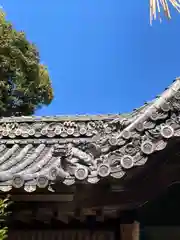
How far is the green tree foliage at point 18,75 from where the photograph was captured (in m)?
21.6

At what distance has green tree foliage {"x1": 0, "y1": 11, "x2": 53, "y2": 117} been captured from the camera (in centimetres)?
2159

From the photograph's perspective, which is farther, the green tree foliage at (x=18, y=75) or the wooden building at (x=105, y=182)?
the green tree foliage at (x=18, y=75)

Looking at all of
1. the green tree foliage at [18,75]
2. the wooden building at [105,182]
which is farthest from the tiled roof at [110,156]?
the green tree foliage at [18,75]

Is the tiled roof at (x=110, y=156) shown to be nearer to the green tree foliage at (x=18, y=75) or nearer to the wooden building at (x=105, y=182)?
the wooden building at (x=105, y=182)

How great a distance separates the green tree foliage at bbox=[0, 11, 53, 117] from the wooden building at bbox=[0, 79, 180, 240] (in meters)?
15.5

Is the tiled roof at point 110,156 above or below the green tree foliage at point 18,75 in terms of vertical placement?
below

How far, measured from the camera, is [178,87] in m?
5.00

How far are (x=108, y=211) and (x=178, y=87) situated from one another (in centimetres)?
177

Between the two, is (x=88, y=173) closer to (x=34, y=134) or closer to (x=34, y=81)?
(x=34, y=134)

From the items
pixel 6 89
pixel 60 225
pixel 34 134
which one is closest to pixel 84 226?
pixel 60 225

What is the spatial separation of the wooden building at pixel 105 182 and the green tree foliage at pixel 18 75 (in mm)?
15541

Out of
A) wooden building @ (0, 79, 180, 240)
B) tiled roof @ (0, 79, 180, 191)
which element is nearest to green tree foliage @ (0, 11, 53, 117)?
wooden building @ (0, 79, 180, 240)

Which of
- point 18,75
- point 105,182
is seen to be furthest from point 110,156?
point 18,75

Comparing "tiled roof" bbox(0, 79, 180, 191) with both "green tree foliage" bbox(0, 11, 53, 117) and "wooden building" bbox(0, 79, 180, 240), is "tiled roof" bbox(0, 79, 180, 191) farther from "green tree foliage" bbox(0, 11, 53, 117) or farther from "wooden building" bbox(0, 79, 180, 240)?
"green tree foliage" bbox(0, 11, 53, 117)
